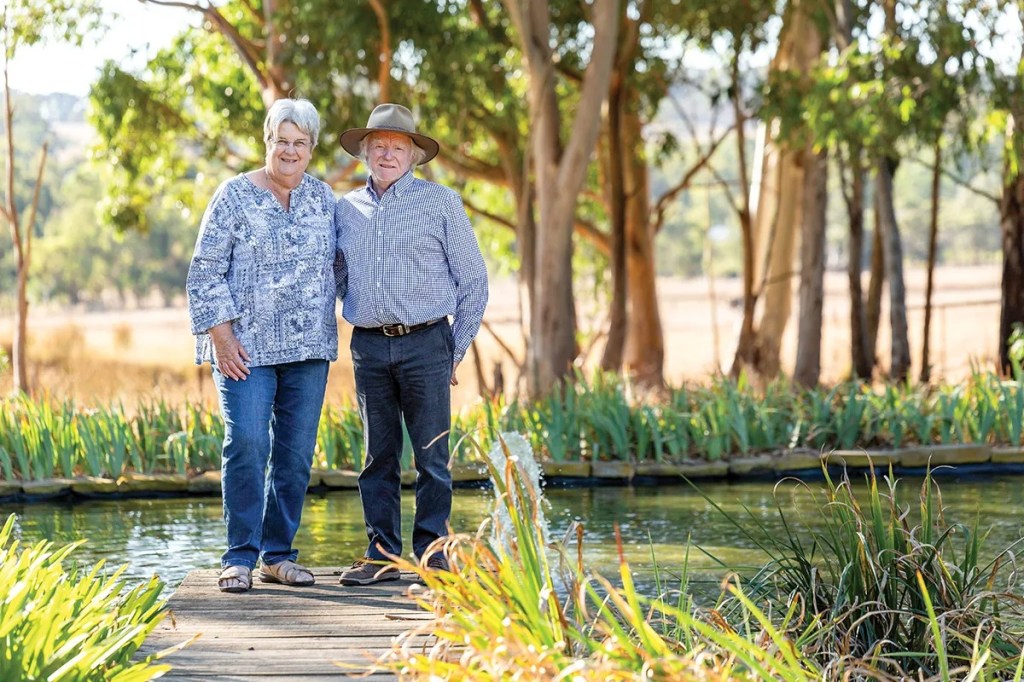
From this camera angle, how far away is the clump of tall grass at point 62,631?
3368 millimetres

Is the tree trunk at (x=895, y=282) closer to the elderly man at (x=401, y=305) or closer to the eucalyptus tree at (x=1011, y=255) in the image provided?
the eucalyptus tree at (x=1011, y=255)

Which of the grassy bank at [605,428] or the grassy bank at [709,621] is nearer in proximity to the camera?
the grassy bank at [709,621]

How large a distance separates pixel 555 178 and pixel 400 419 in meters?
9.56

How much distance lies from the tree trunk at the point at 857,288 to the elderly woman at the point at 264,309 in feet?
37.1

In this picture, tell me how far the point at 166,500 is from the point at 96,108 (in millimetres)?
11630

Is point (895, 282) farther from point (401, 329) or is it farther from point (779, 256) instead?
point (401, 329)

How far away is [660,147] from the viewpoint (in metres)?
20.8

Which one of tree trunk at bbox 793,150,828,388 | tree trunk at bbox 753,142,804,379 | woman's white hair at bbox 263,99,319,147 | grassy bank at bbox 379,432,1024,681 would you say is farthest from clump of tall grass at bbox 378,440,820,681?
tree trunk at bbox 753,142,804,379

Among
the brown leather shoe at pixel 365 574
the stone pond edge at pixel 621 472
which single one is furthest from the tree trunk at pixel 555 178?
the brown leather shoe at pixel 365 574

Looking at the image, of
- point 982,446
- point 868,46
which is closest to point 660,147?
point 868,46

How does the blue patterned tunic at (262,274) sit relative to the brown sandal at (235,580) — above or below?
above

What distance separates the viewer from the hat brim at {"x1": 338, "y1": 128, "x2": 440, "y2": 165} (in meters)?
5.19

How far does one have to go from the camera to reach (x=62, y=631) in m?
3.69

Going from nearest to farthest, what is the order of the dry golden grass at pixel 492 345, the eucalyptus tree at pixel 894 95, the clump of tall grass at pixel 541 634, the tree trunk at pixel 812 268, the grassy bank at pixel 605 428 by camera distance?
the clump of tall grass at pixel 541 634, the grassy bank at pixel 605 428, the eucalyptus tree at pixel 894 95, the tree trunk at pixel 812 268, the dry golden grass at pixel 492 345
